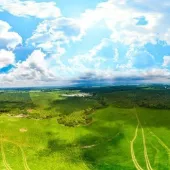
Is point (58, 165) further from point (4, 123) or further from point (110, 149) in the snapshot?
point (4, 123)

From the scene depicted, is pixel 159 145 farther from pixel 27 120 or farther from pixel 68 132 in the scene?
pixel 27 120

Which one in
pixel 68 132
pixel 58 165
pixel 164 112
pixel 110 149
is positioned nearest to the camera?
pixel 58 165

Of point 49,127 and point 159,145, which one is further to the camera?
point 49,127

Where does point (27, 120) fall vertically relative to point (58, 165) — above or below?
above

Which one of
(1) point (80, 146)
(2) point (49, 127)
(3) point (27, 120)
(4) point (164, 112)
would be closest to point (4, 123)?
(3) point (27, 120)

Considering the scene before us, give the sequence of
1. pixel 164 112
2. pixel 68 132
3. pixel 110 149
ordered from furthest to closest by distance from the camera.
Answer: pixel 164 112, pixel 68 132, pixel 110 149

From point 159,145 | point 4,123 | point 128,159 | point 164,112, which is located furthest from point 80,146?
point 164,112
